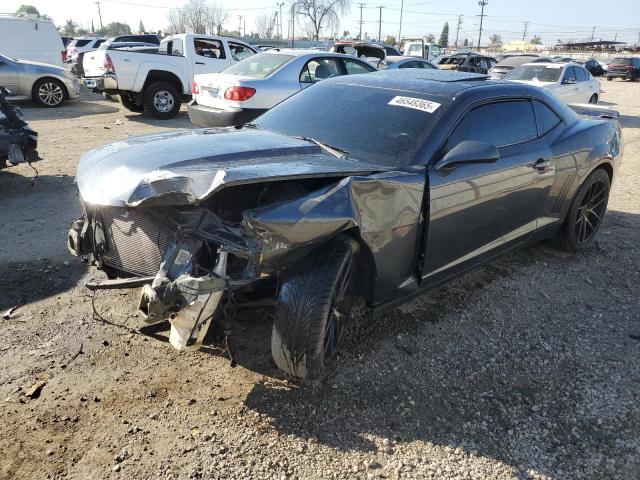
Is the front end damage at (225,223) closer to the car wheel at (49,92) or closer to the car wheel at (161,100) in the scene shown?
the car wheel at (161,100)

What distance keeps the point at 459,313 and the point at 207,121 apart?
5.85m

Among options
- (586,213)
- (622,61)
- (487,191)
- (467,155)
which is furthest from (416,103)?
(622,61)

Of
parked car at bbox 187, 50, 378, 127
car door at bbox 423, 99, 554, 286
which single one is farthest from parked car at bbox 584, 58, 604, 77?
car door at bbox 423, 99, 554, 286

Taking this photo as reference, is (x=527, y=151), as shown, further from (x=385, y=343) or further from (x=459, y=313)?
(x=385, y=343)

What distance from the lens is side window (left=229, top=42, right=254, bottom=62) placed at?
41.2ft

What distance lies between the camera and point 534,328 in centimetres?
346

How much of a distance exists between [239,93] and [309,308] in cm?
639

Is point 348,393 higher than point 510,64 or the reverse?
the reverse

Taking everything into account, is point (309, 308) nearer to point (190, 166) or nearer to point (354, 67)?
point (190, 166)

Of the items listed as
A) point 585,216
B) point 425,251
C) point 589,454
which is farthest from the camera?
point 585,216

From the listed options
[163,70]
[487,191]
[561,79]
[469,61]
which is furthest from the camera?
[469,61]

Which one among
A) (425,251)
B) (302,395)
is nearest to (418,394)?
(302,395)

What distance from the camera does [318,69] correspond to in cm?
910

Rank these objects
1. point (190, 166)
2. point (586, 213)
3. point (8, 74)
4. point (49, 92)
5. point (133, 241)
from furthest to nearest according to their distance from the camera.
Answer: point (49, 92)
point (8, 74)
point (586, 213)
point (133, 241)
point (190, 166)
